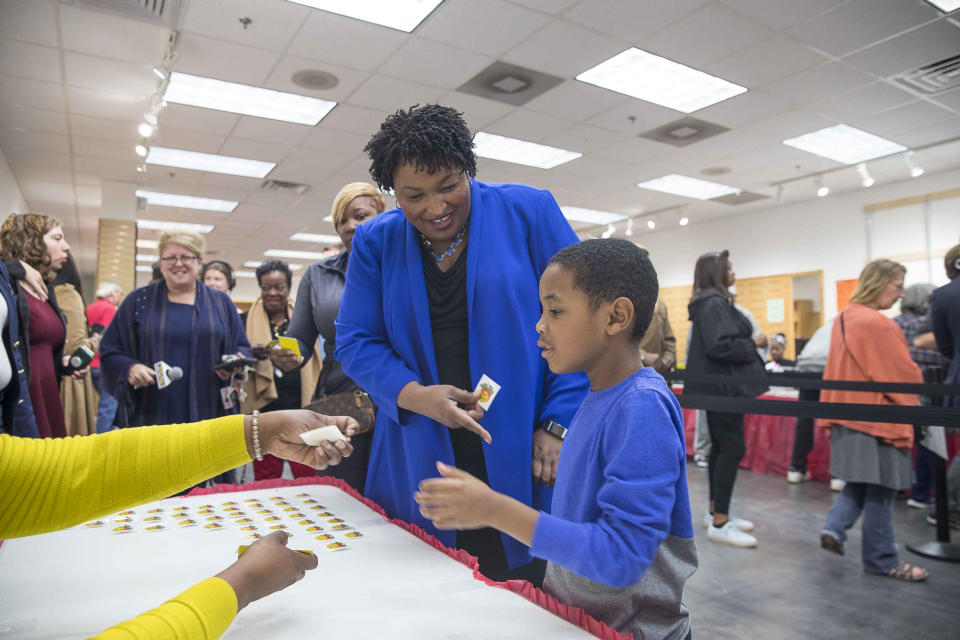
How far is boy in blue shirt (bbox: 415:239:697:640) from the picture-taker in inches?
32.5

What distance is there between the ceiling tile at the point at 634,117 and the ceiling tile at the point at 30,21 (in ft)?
15.7

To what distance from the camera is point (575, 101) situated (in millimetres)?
6062

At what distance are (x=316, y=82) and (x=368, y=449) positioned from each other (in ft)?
15.0

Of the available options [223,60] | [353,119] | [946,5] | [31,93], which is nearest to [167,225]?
[31,93]

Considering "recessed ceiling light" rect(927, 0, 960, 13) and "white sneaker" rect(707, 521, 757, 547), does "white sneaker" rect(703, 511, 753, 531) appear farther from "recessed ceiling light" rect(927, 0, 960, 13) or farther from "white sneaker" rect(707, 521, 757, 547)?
"recessed ceiling light" rect(927, 0, 960, 13)

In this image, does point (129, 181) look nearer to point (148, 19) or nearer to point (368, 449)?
point (148, 19)

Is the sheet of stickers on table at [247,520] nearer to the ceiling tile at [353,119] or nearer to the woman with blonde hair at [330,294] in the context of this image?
the woman with blonde hair at [330,294]

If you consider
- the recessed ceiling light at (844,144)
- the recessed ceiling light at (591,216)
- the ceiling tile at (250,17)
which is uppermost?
the ceiling tile at (250,17)

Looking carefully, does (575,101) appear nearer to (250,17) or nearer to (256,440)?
(250,17)

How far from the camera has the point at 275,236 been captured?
12.9m

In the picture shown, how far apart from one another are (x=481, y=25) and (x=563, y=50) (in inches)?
30.7

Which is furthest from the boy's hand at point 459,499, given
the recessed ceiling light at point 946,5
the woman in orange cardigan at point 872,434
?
the recessed ceiling light at point 946,5

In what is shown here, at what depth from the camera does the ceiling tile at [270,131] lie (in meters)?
6.62

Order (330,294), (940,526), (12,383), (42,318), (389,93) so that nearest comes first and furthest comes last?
(12,383)
(330,294)
(42,318)
(940,526)
(389,93)
